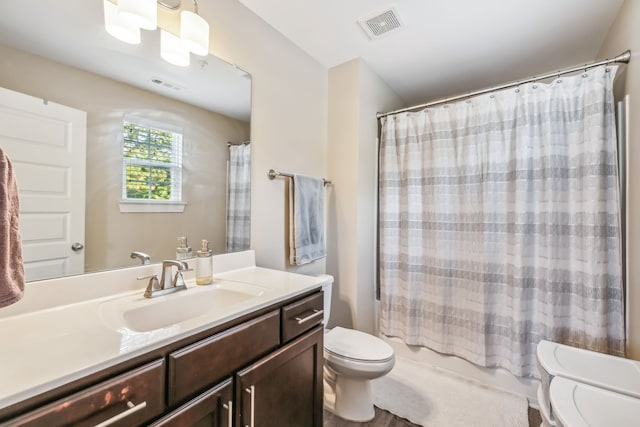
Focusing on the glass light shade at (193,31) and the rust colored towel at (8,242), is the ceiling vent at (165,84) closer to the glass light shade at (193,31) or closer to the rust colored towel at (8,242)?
the glass light shade at (193,31)

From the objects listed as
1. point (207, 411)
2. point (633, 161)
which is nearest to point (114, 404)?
point (207, 411)

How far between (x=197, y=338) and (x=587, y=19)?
257 centimetres

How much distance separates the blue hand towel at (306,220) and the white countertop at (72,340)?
775 mm

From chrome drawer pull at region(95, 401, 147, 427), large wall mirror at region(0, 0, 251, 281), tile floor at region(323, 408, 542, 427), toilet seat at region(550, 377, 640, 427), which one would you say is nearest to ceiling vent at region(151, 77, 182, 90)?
large wall mirror at region(0, 0, 251, 281)

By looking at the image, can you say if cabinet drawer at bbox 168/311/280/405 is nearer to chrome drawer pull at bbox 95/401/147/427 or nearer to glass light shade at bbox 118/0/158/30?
chrome drawer pull at bbox 95/401/147/427

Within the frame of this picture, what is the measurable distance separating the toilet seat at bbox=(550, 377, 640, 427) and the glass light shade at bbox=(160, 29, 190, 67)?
6.75ft

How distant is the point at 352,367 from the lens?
1.46m

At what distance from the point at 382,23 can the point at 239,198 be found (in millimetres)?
1381

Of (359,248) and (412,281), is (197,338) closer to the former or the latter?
(359,248)

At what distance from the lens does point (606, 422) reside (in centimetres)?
91

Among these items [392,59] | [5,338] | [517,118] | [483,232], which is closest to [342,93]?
[392,59]

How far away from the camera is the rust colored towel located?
59 cm

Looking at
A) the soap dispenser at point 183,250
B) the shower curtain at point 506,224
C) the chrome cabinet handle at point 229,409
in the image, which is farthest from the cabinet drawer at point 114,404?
the shower curtain at point 506,224

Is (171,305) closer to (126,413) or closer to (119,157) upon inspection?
(126,413)
